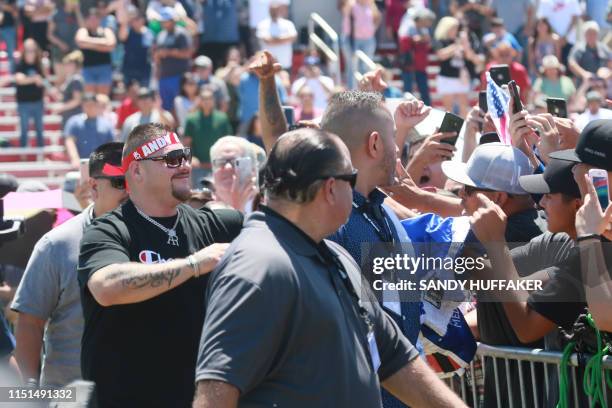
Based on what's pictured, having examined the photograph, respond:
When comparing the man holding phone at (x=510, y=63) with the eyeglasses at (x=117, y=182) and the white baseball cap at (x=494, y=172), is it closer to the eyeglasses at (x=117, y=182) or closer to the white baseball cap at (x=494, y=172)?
the white baseball cap at (x=494, y=172)

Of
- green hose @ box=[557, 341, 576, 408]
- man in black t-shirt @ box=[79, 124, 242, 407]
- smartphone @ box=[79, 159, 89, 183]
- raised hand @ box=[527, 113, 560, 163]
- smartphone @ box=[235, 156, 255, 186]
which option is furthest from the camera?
smartphone @ box=[79, 159, 89, 183]

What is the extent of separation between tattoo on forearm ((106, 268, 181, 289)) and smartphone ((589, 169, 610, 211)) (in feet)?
5.40

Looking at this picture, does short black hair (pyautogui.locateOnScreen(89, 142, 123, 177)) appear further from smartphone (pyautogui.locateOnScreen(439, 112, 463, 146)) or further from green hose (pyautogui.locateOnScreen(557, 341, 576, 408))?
green hose (pyautogui.locateOnScreen(557, 341, 576, 408))

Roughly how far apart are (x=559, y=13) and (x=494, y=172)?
1628cm

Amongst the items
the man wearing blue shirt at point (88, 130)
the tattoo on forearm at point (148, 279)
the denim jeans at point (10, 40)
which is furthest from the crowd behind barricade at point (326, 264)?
the denim jeans at point (10, 40)

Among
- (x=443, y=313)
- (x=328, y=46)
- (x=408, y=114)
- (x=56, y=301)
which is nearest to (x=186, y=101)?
(x=328, y=46)

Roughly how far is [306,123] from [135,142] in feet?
3.99

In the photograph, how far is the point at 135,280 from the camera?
14.5 ft

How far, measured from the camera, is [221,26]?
20234 mm

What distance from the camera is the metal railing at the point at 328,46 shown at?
763 inches

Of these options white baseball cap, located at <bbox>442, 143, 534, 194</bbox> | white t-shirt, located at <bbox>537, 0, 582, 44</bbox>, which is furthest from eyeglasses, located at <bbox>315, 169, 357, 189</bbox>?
white t-shirt, located at <bbox>537, 0, 582, 44</bbox>

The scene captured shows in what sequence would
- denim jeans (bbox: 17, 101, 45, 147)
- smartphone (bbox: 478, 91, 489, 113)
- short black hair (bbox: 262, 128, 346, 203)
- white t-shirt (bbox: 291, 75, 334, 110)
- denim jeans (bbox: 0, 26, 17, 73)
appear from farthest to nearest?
denim jeans (bbox: 0, 26, 17, 73)
denim jeans (bbox: 17, 101, 45, 147)
white t-shirt (bbox: 291, 75, 334, 110)
smartphone (bbox: 478, 91, 489, 113)
short black hair (bbox: 262, 128, 346, 203)

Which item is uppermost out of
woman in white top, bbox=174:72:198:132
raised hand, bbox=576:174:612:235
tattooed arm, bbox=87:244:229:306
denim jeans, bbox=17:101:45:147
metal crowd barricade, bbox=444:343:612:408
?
raised hand, bbox=576:174:612:235

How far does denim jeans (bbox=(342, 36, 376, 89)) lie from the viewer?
19.4m
